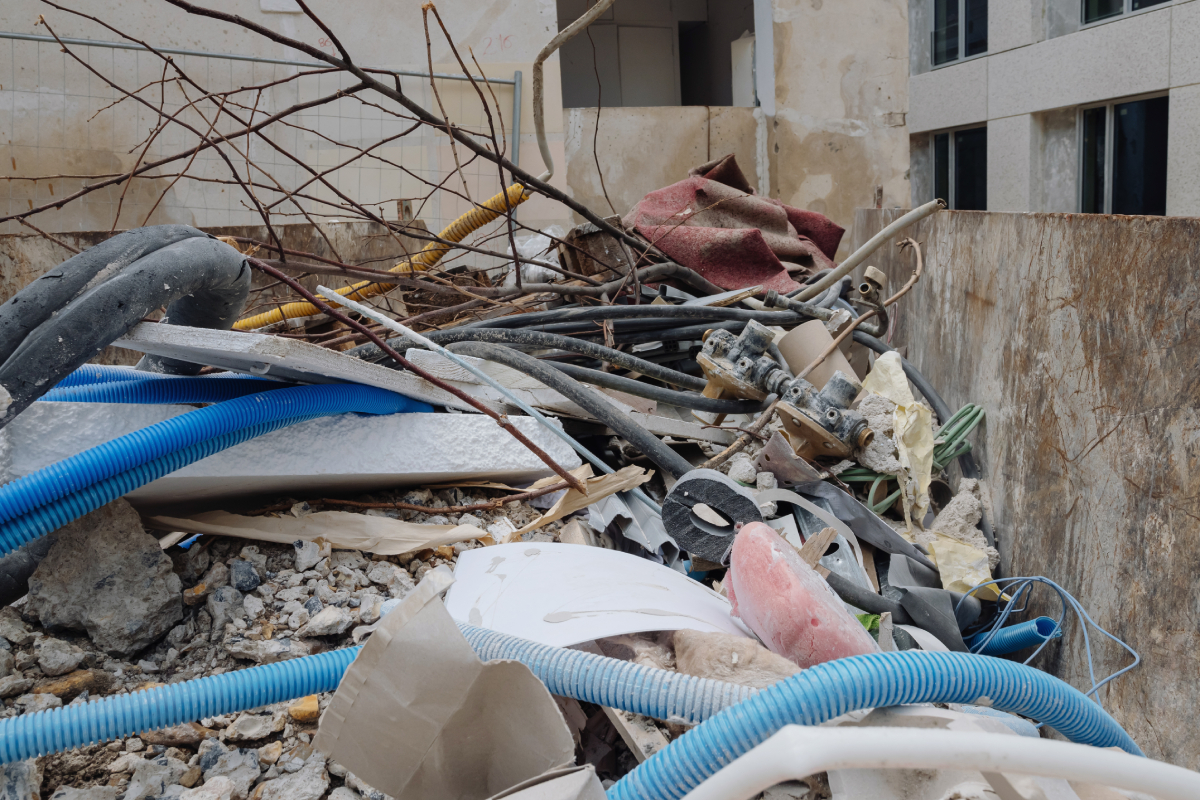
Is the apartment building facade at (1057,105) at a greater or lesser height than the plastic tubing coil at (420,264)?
greater

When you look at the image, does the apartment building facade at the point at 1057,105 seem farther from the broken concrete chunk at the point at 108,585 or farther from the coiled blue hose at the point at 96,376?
the broken concrete chunk at the point at 108,585

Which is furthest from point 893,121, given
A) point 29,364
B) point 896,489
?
point 29,364

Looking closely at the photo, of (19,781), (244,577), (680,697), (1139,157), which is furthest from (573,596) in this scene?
(1139,157)

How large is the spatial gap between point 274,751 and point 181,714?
22cm

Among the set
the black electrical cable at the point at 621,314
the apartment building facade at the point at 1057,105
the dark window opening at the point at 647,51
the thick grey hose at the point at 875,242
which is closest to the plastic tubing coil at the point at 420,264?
the black electrical cable at the point at 621,314

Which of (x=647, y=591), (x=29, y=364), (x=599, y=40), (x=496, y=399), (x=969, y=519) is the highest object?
(x=599, y=40)

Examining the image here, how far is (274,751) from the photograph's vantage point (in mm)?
1254

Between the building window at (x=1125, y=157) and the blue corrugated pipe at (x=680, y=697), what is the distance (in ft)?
31.5

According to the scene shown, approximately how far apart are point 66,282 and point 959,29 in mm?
12509

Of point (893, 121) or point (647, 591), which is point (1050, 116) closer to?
point (893, 121)

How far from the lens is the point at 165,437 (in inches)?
58.7

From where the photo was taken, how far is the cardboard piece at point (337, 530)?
1771 mm

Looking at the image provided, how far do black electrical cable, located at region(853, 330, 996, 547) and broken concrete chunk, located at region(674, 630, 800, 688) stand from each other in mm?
1283

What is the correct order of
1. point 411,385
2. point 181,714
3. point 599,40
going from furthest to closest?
point 599,40
point 411,385
point 181,714
